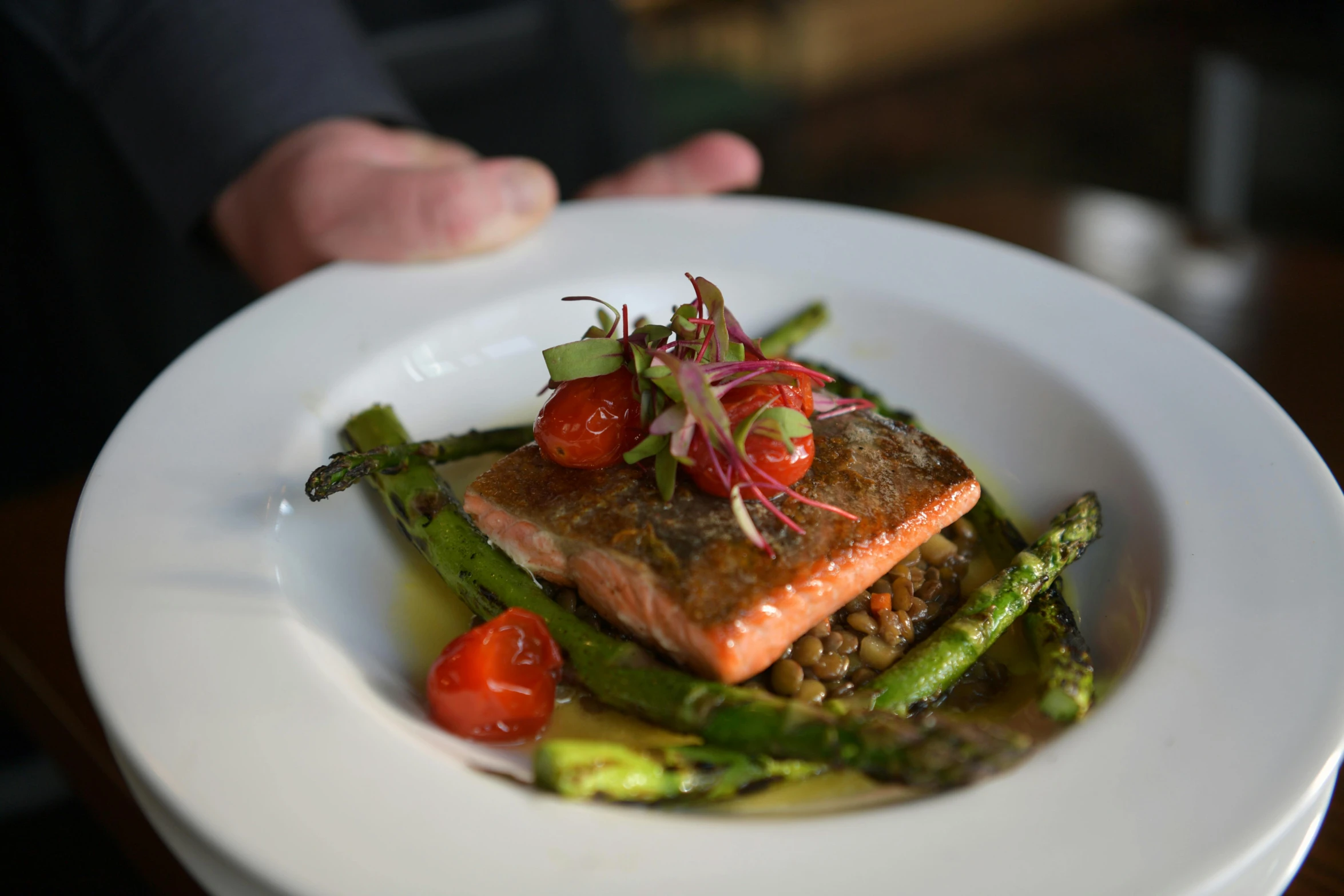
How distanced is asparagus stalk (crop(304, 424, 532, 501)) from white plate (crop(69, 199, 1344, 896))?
0.11 m

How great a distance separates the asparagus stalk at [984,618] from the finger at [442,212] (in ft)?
5.39

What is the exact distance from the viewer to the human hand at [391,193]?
2.79 m

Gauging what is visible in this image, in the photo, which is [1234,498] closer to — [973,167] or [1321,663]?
[1321,663]

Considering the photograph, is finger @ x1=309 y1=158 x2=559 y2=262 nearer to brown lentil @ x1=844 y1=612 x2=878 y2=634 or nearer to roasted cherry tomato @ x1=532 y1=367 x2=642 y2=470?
roasted cherry tomato @ x1=532 y1=367 x2=642 y2=470

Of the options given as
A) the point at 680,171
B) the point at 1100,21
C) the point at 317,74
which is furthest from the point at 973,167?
the point at 317,74

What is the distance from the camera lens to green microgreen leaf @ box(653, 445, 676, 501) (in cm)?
198

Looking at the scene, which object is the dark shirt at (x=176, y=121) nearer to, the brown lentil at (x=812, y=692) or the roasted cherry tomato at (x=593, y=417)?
the roasted cherry tomato at (x=593, y=417)

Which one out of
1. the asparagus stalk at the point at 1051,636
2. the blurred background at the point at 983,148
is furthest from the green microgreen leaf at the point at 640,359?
the blurred background at the point at 983,148

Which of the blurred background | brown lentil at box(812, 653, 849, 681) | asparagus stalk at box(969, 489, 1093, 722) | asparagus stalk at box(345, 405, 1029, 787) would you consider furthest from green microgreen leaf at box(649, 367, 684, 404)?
the blurred background

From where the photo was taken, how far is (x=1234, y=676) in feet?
5.33

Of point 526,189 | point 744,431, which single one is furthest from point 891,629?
point 526,189

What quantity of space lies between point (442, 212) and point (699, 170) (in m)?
1.16

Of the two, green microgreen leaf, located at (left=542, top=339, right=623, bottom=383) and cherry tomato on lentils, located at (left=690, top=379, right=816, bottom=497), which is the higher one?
green microgreen leaf, located at (left=542, top=339, right=623, bottom=383)

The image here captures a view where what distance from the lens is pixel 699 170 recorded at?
358 centimetres
